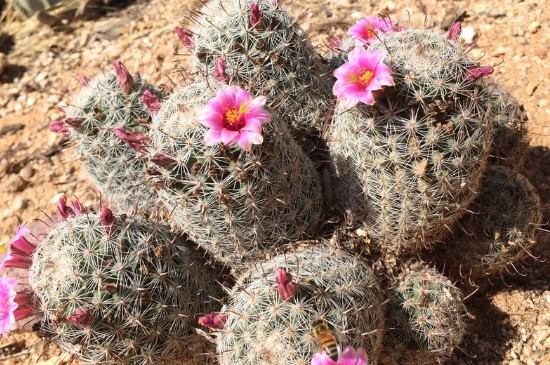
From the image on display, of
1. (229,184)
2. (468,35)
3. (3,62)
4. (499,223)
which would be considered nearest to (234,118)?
(229,184)

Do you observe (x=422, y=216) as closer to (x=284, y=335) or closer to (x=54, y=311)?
(x=284, y=335)

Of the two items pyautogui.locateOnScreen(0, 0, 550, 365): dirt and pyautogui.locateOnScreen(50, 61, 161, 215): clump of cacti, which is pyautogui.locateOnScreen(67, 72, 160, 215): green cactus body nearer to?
pyautogui.locateOnScreen(50, 61, 161, 215): clump of cacti

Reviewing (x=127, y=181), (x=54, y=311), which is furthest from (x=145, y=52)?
(x=54, y=311)

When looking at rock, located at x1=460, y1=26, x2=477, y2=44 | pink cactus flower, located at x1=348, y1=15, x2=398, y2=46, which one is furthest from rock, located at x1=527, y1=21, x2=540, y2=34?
pink cactus flower, located at x1=348, y1=15, x2=398, y2=46

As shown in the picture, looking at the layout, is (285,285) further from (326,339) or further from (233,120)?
(233,120)

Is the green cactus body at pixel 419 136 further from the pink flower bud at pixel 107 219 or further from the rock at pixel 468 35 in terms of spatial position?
the rock at pixel 468 35

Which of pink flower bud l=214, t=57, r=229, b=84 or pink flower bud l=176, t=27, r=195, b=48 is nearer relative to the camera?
pink flower bud l=214, t=57, r=229, b=84
